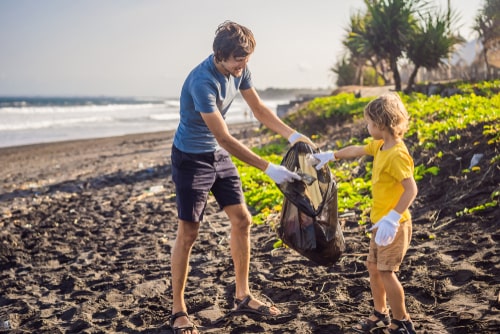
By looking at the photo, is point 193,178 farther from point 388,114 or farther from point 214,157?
point 388,114

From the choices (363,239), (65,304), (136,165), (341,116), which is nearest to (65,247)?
(65,304)

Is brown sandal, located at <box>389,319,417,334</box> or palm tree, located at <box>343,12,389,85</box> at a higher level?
palm tree, located at <box>343,12,389,85</box>

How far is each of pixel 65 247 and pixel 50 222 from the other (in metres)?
1.30

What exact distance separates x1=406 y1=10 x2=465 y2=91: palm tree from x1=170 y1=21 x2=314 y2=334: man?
38.4 feet

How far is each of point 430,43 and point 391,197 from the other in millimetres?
12791

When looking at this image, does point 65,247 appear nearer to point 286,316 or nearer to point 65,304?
point 65,304

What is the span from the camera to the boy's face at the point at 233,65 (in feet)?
11.0

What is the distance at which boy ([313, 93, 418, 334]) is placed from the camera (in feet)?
9.43

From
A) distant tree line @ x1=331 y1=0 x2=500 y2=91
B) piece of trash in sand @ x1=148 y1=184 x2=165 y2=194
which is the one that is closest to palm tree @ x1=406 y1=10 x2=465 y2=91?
distant tree line @ x1=331 y1=0 x2=500 y2=91

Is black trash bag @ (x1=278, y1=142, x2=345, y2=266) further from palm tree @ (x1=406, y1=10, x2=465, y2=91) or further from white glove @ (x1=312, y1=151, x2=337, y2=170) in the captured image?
palm tree @ (x1=406, y1=10, x2=465, y2=91)

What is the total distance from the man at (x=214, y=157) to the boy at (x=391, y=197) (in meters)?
0.62

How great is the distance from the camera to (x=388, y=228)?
9.36ft

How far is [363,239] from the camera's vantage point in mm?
5184

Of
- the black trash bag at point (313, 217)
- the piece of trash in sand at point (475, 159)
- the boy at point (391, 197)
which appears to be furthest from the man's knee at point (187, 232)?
the piece of trash in sand at point (475, 159)
